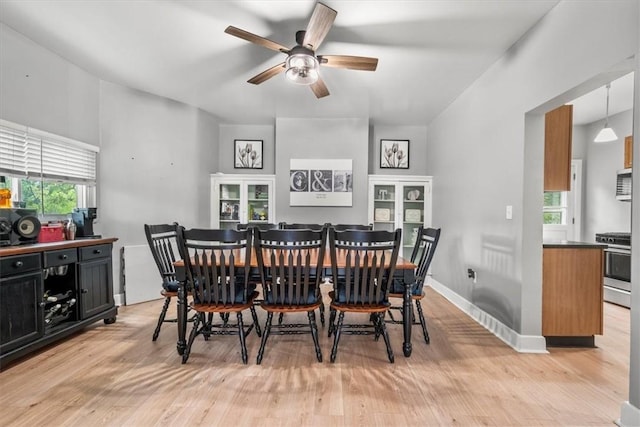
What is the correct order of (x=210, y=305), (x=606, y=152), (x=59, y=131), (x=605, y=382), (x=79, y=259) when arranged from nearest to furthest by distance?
(x=605, y=382), (x=210, y=305), (x=79, y=259), (x=59, y=131), (x=606, y=152)

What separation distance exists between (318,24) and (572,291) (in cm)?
291

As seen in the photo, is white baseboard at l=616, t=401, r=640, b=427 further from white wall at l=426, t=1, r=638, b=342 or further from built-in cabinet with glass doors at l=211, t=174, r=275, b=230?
built-in cabinet with glass doors at l=211, t=174, r=275, b=230

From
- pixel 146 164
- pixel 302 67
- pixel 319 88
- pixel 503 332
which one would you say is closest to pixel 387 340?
pixel 503 332

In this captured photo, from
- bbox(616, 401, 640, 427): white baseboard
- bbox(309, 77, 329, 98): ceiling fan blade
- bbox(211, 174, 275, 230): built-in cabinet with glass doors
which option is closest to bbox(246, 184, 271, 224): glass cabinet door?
bbox(211, 174, 275, 230): built-in cabinet with glass doors

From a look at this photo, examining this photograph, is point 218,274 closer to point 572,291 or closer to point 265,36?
point 265,36

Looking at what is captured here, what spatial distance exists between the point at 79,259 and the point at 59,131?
137 cm

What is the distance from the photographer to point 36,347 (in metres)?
2.30

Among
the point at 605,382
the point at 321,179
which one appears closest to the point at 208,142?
the point at 321,179

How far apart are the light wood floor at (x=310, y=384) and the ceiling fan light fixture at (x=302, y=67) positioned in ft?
7.36

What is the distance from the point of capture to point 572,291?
2498 millimetres

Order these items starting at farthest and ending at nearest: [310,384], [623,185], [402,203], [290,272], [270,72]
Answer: [402,203] → [623,185] → [270,72] → [290,272] → [310,384]

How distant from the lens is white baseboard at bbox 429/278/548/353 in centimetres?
245

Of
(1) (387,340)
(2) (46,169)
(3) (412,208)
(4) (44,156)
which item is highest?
(4) (44,156)

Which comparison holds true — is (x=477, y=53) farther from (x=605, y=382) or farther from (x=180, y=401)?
(x=180, y=401)
